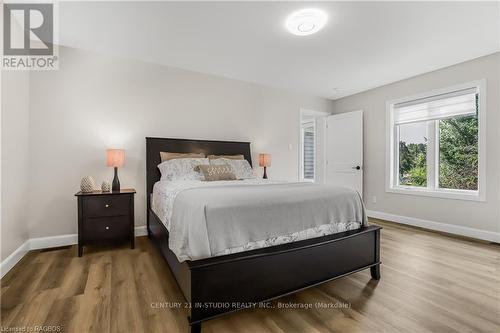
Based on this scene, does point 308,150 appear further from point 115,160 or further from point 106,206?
point 106,206

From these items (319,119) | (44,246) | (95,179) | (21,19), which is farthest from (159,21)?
(319,119)

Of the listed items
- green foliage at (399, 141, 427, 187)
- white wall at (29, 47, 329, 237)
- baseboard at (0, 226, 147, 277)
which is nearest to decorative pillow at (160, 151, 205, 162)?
white wall at (29, 47, 329, 237)

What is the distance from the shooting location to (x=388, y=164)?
441 cm

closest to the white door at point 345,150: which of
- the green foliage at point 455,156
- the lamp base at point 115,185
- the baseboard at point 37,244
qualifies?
the green foliage at point 455,156

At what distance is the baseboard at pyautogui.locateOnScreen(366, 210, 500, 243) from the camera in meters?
3.21

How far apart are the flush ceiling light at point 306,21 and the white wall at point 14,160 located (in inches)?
109

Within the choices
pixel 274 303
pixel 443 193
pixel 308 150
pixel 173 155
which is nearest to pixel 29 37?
pixel 173 155

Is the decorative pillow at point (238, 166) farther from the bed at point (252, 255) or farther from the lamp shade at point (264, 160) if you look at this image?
the bed at point (252, 255)

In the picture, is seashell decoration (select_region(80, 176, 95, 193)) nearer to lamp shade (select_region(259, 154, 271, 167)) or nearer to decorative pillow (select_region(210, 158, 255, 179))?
decorative pillow (select_region(210, 158, 255, 179))

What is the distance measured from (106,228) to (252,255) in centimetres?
209

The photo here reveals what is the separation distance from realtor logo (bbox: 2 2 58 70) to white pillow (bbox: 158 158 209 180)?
1.79 m

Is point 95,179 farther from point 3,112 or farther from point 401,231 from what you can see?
point 401,231

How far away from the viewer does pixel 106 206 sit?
282 cm

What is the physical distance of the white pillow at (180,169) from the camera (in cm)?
315
